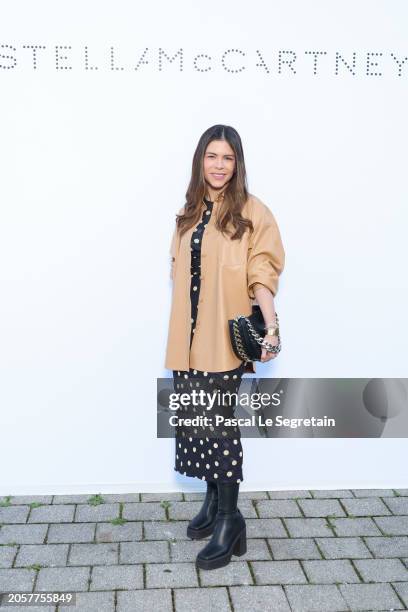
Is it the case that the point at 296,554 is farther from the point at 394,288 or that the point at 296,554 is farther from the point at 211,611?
the point at 394,288

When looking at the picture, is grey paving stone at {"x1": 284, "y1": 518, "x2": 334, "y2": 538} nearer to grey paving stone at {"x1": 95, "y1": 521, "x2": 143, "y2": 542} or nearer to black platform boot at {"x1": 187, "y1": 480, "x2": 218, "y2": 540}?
black platform boot at {"x1": 187, "y1": 480, "x2": 218, "y2": 540}

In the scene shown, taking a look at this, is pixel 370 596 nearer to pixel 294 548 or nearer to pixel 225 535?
pixel 294 548

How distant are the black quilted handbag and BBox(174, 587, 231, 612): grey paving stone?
3.24 ft

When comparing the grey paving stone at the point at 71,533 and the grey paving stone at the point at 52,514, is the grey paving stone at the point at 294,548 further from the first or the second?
the grey paving stone at the point at 52,514

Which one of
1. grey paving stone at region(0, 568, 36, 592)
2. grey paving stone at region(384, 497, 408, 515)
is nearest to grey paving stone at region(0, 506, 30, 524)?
grey paving stone at region(0, 568, 36, 592)

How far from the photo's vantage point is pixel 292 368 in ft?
15.2

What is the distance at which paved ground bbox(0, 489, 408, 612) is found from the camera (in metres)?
3.55

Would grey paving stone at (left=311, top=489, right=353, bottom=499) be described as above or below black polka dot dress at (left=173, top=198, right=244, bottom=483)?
below

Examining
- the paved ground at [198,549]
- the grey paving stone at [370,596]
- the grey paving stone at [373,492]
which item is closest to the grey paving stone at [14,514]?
the paved ground at [198,549]

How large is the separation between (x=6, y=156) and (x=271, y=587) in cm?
240

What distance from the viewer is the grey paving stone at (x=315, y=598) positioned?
3.48 metres

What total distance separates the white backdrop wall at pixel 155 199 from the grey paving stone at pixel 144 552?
2.18 ft

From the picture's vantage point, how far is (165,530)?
4.20 meters

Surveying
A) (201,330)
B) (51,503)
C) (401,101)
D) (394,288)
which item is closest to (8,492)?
(51,503)
